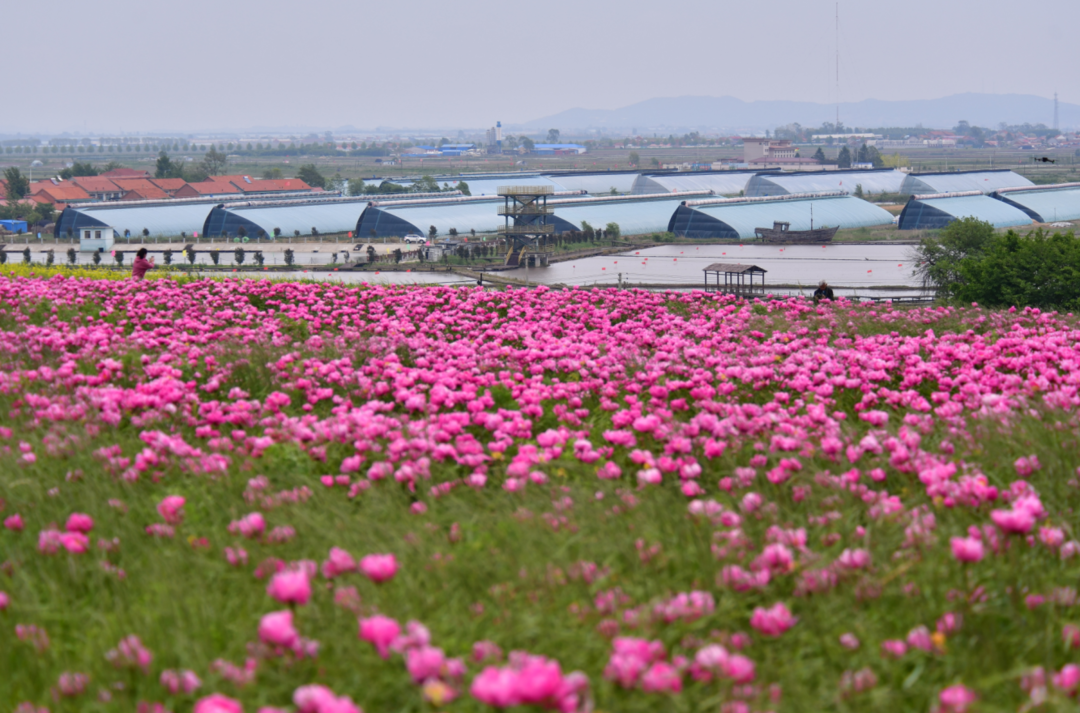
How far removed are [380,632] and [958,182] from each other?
128 meters

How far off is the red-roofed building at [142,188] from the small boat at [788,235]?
7590 cm

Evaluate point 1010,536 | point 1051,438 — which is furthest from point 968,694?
point 1051,438

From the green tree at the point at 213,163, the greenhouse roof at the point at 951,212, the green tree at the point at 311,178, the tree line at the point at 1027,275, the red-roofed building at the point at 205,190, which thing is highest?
the green tree at the point at 213,163

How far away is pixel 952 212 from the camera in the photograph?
79.1 meters

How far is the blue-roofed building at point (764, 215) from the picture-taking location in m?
78.9

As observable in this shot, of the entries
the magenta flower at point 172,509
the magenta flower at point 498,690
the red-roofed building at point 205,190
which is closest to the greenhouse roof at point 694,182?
the red-roofed building at point 205,190

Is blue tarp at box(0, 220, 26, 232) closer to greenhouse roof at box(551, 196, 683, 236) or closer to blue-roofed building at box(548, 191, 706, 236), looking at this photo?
blue-roofed building at box(548, 191, 706, 236)

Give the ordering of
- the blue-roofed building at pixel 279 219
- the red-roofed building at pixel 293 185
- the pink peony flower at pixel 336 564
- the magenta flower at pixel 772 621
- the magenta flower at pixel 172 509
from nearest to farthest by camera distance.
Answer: the magenta flower at pixel 772 621 < the pink peony flower at pixel 336 564 < the magenta flower at pixel 172 509 < the blue-roofed building at pixel 279 219 < the red-roofed building at pixel 293 185

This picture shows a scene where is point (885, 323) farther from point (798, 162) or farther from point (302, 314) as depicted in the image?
point (798, 162)

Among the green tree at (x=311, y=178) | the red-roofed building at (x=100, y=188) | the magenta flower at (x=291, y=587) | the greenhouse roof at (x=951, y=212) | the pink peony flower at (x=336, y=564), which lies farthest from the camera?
the green tree at (x=311, y=178)

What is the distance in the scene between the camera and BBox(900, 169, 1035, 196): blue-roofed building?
117 metres

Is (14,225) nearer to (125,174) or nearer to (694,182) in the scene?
(125,174)

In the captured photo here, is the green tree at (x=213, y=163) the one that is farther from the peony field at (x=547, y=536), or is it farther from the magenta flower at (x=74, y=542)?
the magenta flower at (x=74, y=542)

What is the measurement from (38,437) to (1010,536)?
21.4 ft
